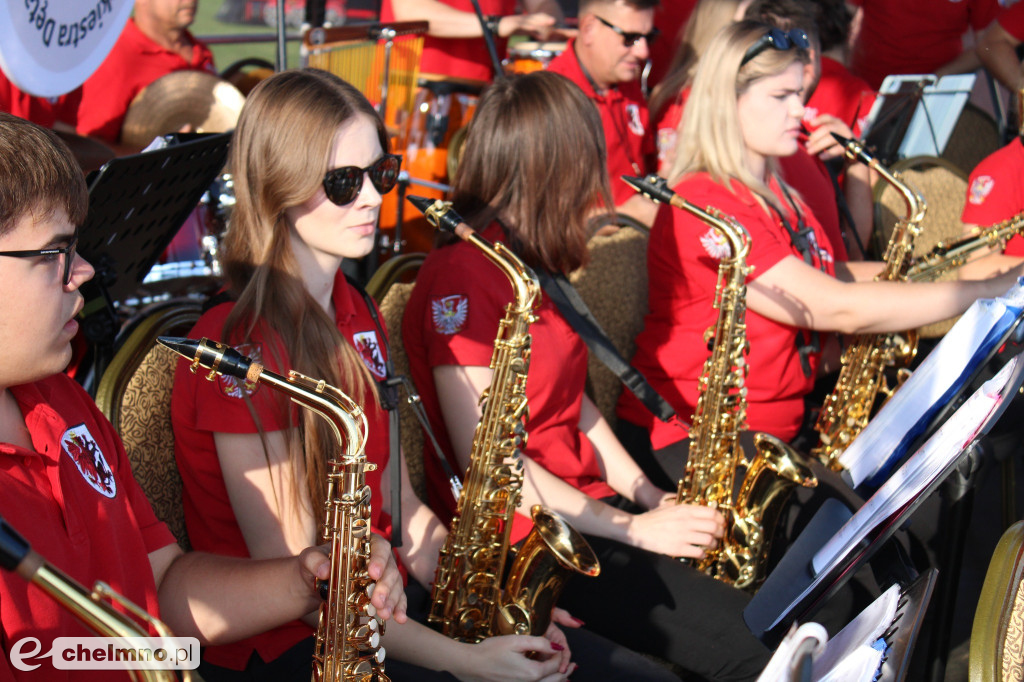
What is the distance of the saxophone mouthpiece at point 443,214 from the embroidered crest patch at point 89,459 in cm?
92

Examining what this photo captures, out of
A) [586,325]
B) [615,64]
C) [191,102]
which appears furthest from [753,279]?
[191,102]

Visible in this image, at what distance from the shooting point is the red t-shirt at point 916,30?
20.0ft

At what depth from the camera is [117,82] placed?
437 centimetres

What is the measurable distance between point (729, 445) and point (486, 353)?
90 centimetres

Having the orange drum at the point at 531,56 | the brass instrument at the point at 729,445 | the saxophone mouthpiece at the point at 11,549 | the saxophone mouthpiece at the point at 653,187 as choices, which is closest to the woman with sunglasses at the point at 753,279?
the brass instrument at the point at 729,445

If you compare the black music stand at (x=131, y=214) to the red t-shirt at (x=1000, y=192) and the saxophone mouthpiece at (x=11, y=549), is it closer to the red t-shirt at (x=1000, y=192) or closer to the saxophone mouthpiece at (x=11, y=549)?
the saxophone mouthpiece at (x=11, y=549)

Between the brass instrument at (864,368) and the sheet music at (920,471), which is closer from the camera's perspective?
the sheet music at (920,471)

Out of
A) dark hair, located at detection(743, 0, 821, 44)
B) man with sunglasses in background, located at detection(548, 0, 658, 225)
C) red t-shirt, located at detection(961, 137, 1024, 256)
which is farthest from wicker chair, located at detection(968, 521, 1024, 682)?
man with sunglasses in background, located at detection(548, 0, 658, 225)

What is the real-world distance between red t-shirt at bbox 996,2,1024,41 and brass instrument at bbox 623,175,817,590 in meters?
4.07

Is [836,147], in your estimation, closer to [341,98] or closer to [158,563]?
[341,98]

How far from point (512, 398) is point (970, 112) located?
4.71m

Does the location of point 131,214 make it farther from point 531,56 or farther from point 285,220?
point 531,56

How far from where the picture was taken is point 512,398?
7.43 feet

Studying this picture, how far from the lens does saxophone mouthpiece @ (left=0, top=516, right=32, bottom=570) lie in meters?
0.86
